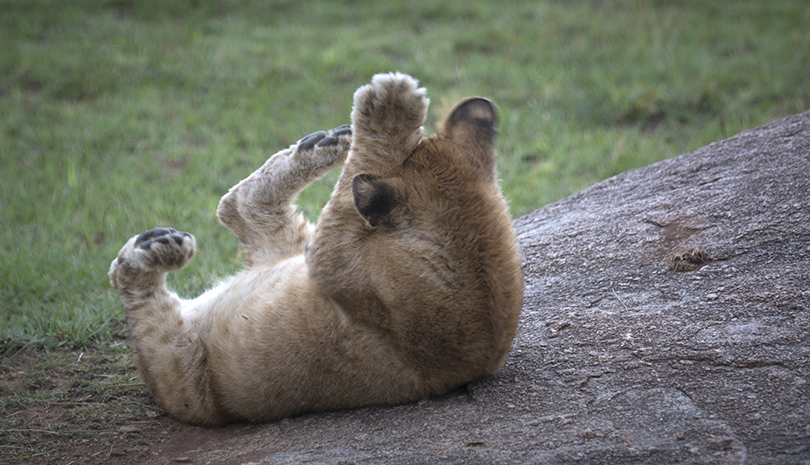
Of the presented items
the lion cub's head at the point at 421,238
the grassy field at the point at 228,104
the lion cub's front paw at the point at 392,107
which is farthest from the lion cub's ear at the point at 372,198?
the grassy field at the point at 228,104

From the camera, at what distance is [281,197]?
154 inches

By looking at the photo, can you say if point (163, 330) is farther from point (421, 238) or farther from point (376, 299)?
point (421, 238)

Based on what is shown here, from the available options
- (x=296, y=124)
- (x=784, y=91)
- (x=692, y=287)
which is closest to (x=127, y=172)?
(x=296, y=124)

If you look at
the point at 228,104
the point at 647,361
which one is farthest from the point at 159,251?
the point at 228,104

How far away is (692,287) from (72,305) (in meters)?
3.77

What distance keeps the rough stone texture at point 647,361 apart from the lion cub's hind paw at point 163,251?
0.87 metres

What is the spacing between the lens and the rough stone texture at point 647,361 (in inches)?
90.6

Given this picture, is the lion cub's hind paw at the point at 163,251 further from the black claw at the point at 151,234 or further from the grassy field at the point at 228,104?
the grassy field at the point at 228,104

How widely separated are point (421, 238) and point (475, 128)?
1.94ft

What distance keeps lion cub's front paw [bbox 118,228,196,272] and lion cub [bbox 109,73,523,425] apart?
10mm

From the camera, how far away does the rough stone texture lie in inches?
90.6

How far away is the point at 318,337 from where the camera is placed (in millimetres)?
2873

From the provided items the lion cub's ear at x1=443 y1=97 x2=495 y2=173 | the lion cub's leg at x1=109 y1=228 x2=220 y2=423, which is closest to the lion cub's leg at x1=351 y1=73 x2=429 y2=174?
the lion cub's ear at x1=443 y1=97 x2=495 y2=173

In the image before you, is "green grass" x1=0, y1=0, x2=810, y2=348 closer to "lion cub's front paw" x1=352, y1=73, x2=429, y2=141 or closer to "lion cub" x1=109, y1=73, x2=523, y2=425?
"lion cub" x1=109, y1=73, x2=523, y2=425
